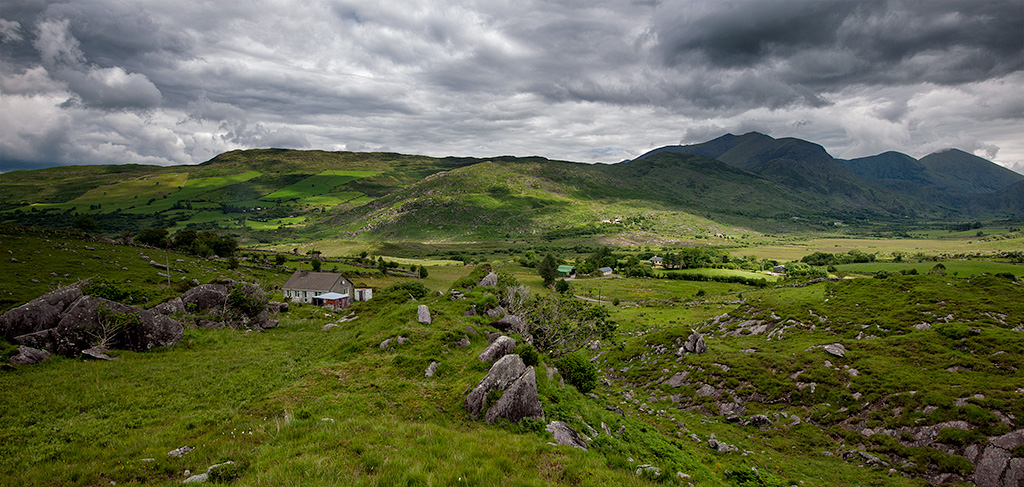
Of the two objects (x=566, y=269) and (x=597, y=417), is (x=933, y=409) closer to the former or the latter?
(x=597, y=417)

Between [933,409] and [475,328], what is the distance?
29.5m

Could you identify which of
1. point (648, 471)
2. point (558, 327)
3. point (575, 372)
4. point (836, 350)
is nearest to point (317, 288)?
point (558, 327)

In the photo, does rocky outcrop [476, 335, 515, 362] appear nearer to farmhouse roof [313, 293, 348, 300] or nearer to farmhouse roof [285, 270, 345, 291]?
farmhouse roof [313, 293, 348, 300]

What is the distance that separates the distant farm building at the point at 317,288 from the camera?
73.9m

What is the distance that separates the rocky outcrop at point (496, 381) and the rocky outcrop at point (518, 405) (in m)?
0.67

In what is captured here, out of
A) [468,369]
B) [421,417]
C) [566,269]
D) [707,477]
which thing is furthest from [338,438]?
[566,269]

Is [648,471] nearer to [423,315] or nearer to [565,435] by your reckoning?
[565,435]

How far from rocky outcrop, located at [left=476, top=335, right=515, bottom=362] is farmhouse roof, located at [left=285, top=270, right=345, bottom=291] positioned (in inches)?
2465

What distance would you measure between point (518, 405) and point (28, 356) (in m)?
30.3

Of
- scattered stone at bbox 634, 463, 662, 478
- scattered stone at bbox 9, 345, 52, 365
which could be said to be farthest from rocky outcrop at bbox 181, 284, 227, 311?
scattered stone at bbox 634, 463, 662, 478

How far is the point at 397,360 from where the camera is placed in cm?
2462

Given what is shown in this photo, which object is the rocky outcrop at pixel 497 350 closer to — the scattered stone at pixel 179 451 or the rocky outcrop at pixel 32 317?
the scattered stone at pixel 179 451

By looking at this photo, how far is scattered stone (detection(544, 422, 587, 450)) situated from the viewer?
602 inches

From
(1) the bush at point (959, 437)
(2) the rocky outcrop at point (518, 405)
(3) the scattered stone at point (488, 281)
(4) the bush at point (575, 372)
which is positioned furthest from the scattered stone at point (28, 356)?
(1) the bush at point (959, 437)
